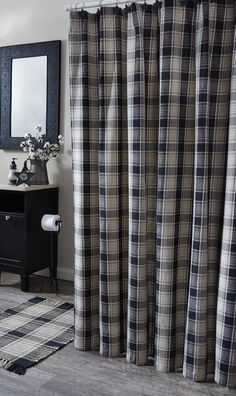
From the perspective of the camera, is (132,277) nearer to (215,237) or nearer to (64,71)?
(215,237)

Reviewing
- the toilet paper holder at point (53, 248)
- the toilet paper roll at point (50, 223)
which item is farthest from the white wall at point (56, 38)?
the toilet paper roll at point (50, 223)

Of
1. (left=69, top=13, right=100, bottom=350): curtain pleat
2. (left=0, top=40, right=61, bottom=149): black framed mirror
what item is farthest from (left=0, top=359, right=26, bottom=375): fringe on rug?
(left=0, top=40, right=61, bottom=149): black framed mirror

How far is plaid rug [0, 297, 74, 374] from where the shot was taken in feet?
6.75

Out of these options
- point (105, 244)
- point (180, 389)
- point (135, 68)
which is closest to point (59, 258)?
point (105, 244)

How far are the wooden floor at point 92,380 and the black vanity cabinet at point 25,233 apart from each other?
1006 millimetres

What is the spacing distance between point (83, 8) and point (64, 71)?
51.8 inches

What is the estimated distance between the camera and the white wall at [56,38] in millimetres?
3176

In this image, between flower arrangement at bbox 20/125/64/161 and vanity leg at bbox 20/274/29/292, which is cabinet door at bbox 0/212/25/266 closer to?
vanity leg at bbox 20/274/29/292

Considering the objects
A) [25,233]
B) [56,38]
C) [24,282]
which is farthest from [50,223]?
[56,38]

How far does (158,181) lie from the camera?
1823 mm

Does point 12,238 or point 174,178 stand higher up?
point 174,178

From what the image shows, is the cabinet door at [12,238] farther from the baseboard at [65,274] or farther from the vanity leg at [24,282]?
the baseboard at [65,274]

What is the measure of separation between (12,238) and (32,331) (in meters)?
0.86

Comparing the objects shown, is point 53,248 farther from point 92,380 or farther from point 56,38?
point 56,38
